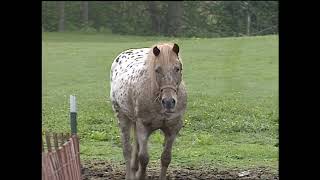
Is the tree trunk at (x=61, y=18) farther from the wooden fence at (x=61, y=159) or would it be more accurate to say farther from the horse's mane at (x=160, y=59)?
the wooden fence at (x=61, y=159)

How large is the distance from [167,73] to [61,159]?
173cm

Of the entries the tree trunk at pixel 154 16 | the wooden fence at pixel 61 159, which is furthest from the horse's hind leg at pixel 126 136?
the tree trunk at pixel 154 16

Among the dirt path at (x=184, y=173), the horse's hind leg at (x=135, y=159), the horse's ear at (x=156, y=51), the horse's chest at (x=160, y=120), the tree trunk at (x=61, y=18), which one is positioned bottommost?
the dirt path at (x=184, y=173)

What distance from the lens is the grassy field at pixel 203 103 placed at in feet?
34.7

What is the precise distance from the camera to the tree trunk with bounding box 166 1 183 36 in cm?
3943

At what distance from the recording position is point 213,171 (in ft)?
29.8

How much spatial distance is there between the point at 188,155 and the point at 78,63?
11.2 metres

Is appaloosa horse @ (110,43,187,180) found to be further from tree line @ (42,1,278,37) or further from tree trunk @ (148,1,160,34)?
tree trunk @ (148,1,160,34)

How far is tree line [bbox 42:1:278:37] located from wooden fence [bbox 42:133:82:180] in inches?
1245

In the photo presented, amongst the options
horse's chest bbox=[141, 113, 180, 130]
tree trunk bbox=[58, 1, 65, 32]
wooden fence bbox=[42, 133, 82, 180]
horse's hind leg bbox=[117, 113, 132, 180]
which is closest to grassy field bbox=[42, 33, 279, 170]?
horse's hind leg bbox=[117, 113, 132, 180]

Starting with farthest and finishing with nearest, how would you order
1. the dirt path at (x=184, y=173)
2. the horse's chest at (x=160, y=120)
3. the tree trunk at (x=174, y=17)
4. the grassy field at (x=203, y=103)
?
the tree trunk at (x=174, y=17) → the grassy field at (x=203, y=103) → the dirt path at (x=184, y=173) → the horse's chest at (x=160, y=120)

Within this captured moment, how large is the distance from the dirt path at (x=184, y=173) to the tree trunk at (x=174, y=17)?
3017cm
